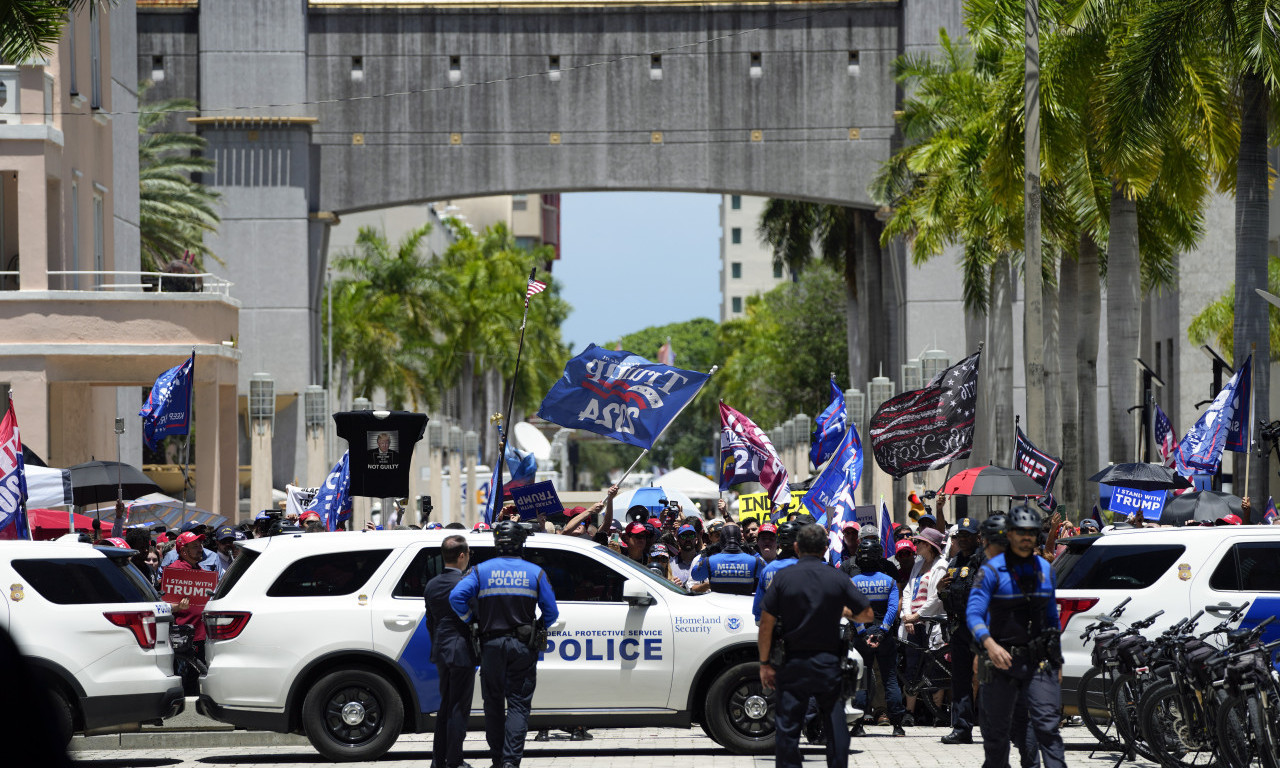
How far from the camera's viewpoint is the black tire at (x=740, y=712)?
12391 millimetres

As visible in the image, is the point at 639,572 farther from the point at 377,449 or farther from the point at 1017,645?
the point at 377,449

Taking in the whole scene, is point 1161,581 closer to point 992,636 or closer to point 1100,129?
point 992,636

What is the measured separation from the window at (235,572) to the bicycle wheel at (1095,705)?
621 centimetres

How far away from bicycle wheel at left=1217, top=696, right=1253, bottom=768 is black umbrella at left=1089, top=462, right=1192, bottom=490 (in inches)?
487

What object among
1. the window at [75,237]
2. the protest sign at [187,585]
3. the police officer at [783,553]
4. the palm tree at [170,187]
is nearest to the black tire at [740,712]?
the police officer at [783,553]

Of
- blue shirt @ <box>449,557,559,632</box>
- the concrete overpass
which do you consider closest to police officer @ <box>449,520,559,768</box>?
blue shirt @ <box>449,557,559,632</box>

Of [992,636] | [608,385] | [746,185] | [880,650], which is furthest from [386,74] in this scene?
[992,636]

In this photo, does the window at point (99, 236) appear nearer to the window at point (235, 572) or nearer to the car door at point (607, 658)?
the window at point (235, 572)

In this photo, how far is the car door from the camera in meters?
12.4

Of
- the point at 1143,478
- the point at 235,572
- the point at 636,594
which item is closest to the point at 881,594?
the point at 636,594

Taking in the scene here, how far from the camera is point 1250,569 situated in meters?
12.2

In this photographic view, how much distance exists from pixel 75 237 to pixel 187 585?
56.7 ft

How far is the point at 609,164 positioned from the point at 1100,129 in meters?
18.7

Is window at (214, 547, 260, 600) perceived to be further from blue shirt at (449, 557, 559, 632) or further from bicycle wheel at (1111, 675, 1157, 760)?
bicycle wheel at (1111, 675, 1157, 760)
